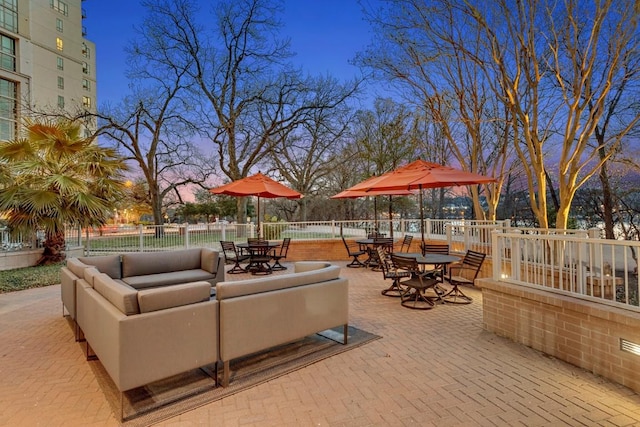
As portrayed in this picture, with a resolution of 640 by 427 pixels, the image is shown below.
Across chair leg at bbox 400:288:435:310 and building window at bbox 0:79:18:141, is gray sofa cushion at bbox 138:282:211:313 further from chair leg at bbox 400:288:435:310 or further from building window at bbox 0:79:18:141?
building window at bbox 0:79:18:141

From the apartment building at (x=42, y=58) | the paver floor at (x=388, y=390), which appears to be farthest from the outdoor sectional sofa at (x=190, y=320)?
the apartment building at (x=42, y=58)

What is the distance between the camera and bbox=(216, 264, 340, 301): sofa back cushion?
301cm

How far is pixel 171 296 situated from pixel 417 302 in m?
4.35

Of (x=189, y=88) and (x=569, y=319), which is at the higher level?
(x=189, y=88)

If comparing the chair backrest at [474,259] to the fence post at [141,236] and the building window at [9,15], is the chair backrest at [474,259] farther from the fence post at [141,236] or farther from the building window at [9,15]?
the building window at [9,15]

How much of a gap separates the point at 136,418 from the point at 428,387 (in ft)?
7.95

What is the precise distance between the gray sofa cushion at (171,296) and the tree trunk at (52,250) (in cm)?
868

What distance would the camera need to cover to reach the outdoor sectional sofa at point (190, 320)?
2559 millimetres

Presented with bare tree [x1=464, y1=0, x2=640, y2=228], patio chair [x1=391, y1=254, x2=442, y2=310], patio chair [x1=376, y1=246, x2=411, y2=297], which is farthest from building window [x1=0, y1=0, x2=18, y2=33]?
patio chair [x1=391, y1=254, x2=442, y2=310]

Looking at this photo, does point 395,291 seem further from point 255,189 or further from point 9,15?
point 9,15

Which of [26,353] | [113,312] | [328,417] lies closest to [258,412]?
[328,417]

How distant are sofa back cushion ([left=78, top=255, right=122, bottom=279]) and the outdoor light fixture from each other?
6599 mm

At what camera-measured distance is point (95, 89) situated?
35.0m

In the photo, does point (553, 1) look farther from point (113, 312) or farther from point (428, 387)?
point (113, 312)
